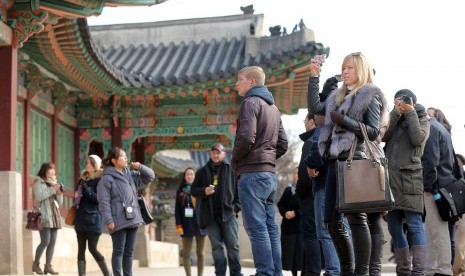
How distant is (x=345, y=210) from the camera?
6.44 m

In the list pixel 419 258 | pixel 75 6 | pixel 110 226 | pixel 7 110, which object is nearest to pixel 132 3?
pixel 75 6

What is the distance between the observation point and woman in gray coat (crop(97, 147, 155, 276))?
9.38 meters

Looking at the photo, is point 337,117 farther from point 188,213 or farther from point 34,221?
point 34,221

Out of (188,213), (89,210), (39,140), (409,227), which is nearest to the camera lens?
(409,227)

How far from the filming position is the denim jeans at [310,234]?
953 centimetres

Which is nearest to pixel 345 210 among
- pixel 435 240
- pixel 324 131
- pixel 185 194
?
pixel 324 131

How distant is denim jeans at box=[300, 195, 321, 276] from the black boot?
2911 mm

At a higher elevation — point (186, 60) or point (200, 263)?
point (186, 60)

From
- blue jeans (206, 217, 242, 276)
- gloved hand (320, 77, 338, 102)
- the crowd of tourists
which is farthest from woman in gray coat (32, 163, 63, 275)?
gloved hand (320, 77, 338, 102)

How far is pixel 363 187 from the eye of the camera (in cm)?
646

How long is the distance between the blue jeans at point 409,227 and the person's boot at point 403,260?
0.19ft

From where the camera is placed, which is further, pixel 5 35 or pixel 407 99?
pixel 5 35

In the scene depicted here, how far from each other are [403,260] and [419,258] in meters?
0.39

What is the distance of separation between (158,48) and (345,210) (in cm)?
1813
